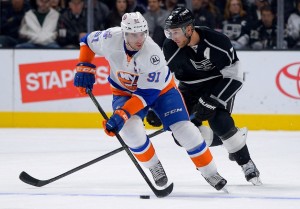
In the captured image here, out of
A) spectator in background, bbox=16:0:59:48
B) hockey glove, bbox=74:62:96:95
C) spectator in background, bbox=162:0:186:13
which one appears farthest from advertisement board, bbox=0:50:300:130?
hockey glove, bbox=74:62:96:95

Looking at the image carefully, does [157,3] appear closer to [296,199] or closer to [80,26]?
[80,26]

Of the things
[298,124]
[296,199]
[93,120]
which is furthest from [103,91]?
[296,199]

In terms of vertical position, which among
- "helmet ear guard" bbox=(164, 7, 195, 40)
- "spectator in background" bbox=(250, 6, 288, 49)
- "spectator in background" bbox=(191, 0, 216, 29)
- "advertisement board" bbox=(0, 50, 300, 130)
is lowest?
"advertisement board" bbox=(0, 50, 300, 130)

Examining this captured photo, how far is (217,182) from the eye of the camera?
17.2 ft

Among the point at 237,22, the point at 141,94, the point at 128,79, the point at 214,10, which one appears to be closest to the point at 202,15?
the point at 214,10

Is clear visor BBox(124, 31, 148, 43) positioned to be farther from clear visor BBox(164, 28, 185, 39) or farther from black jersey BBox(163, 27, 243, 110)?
black jersey BBox(163, 27, 243, 110)

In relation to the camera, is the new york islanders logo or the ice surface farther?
the new york islanders logo

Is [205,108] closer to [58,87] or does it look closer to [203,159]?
[203,159]

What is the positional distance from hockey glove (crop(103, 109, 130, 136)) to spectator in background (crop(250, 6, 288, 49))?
14.5 ft

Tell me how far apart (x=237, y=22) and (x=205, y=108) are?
155 inches

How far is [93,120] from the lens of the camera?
9273 millimetres

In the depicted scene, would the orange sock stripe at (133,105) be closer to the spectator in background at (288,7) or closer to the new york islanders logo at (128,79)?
the new york islanders logo at (128,79)

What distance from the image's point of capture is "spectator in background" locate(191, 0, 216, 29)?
934 cm

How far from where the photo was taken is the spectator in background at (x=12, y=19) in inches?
376
